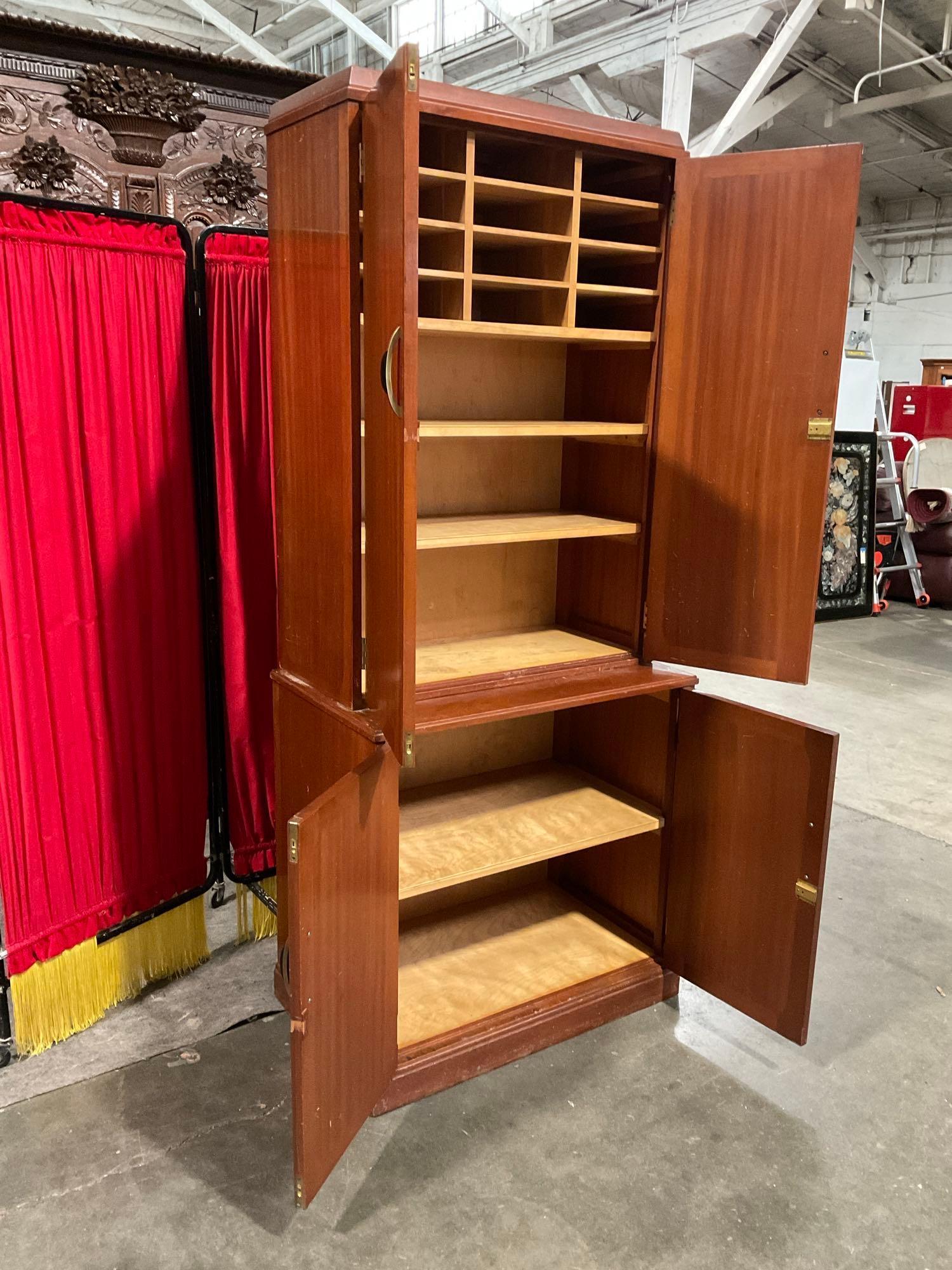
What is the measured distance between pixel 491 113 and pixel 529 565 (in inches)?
44.0

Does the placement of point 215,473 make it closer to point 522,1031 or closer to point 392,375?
point 392,375

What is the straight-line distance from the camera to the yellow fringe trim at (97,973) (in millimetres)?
2168

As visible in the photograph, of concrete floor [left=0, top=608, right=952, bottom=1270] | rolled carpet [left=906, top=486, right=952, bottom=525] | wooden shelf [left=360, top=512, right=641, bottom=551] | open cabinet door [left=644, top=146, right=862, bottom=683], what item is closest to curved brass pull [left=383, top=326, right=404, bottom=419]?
wooden shelf [left=360, top=512, right=641, bottom=551]

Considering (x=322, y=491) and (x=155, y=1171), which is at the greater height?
(x=322, y=491)

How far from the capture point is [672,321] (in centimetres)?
210

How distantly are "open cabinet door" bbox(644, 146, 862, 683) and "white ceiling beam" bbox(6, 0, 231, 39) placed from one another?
6120mm

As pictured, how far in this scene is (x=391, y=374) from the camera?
61.4 inches

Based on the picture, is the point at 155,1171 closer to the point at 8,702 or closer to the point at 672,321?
the point at 8,702

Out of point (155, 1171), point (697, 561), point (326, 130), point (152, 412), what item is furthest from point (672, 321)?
point (155, 1171)

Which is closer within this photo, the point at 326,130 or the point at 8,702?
the point at 326,130

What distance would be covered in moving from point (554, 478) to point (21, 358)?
4.30 feet

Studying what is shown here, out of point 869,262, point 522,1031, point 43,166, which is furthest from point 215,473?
point 869,262

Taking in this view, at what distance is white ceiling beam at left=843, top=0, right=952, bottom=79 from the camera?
565 cm

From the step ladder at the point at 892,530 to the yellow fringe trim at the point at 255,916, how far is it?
18.5 ft
